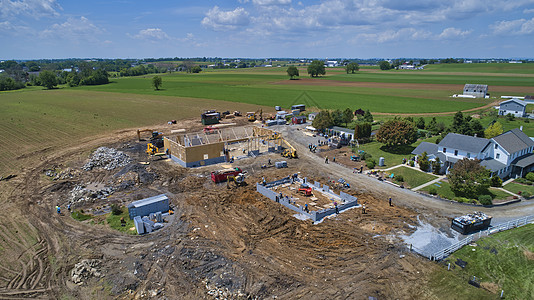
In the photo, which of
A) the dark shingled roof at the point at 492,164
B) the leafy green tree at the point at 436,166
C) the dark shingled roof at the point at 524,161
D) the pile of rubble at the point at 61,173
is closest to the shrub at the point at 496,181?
the dark shingled roof at the point at 492,164

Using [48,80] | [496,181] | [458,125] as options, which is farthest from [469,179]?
[48,80]

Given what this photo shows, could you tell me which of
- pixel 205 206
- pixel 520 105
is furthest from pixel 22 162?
pixel 520 105

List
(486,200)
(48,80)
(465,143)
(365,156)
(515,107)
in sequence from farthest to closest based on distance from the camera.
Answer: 1. (48,80)
2. (515,107)
3. (365,156)
4. (465,143)
5. (486,200)

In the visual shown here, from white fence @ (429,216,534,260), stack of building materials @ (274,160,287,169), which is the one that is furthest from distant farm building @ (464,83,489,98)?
stack of building materials @ (274,160,287,169)

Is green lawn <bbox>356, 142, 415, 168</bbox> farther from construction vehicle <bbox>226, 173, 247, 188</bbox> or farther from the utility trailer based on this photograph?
construction vehicle <bbox>226, 173, 247, 188</bbox>

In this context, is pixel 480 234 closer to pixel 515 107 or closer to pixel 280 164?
pixel 280 164

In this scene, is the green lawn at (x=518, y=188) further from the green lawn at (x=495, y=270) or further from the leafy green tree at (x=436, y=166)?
the green lawn at (x=495, y=270)
